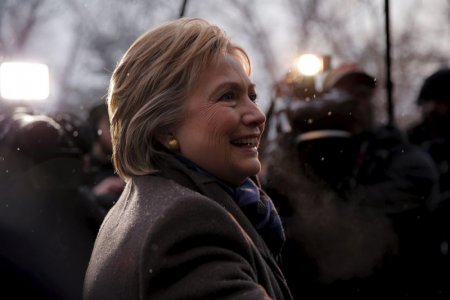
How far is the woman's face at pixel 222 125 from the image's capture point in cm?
154

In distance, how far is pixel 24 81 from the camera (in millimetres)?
3711

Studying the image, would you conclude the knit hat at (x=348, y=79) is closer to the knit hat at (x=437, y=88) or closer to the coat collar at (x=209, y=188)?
the knit hat at (x=437, y=88)

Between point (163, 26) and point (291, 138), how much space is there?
2.17 m

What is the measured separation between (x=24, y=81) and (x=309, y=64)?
1877mm

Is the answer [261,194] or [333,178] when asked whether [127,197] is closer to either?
[261,194]

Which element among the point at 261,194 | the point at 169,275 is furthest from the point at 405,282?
the point at 169,275

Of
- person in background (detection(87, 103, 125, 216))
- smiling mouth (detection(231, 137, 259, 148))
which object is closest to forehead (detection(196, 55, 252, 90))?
smiling mouth (detection(231, 137, 259, 148))

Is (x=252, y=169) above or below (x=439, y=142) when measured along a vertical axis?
above

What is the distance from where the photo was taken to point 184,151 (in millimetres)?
1550

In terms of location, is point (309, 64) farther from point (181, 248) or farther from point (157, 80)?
point (181, 248)

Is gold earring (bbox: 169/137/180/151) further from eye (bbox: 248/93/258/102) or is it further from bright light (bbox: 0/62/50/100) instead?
bright light (bbox: 0/62/50/100)

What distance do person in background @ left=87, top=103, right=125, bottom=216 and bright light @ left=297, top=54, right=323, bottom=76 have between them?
1.28 m

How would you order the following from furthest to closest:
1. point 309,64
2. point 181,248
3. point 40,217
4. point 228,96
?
1. point 309,64
2. point 40,217
3. point 228,96
4. point 181,248

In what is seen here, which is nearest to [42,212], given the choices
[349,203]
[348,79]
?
[349,203]
